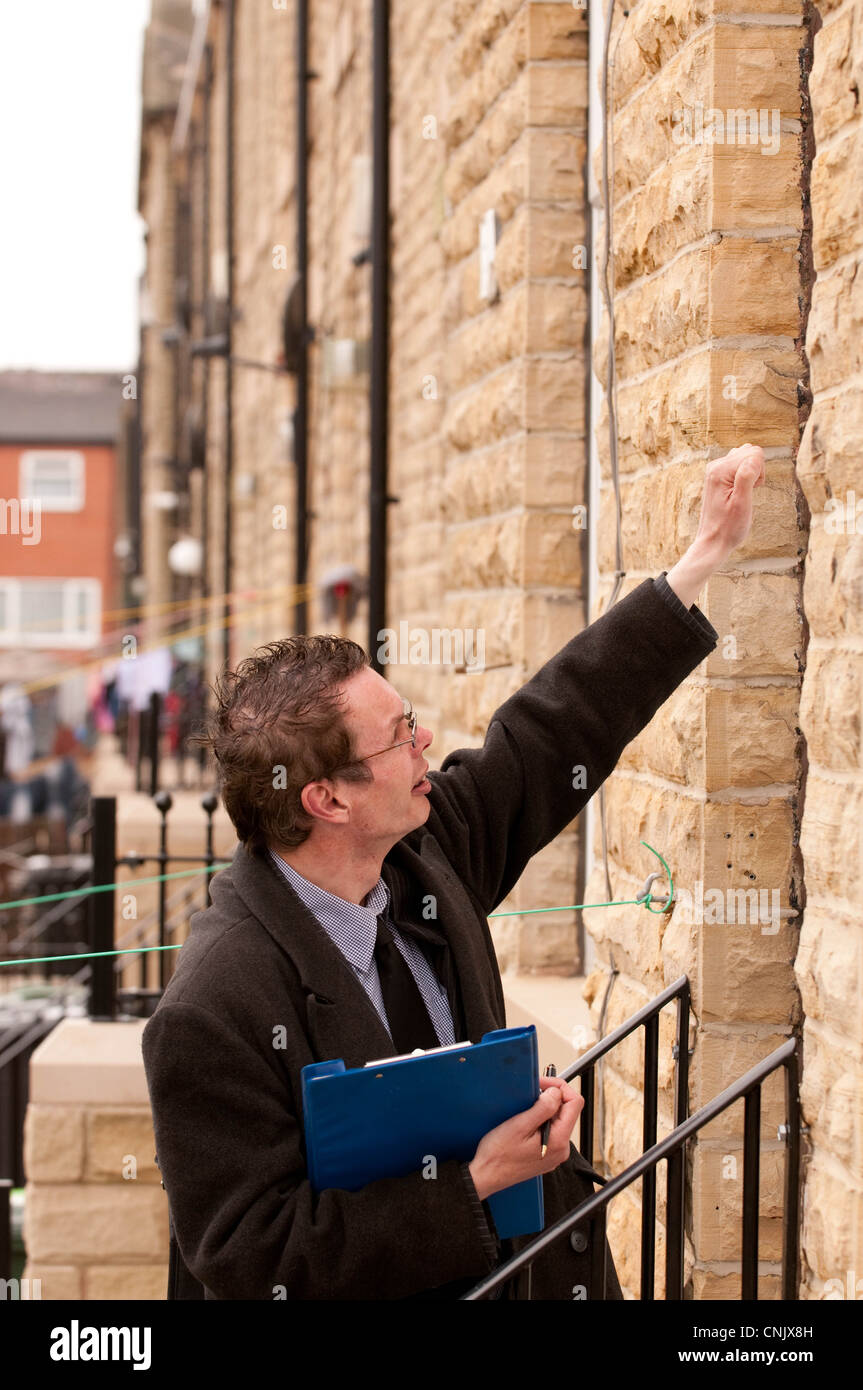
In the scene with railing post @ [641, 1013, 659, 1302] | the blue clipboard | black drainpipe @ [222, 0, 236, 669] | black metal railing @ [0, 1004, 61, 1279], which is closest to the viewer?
the blue clipboard

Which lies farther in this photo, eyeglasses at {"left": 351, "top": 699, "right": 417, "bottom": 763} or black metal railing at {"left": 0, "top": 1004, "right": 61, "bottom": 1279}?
black metal railing at {"left": 0, "top": 1004, "right": 61, "bottom": 1279}

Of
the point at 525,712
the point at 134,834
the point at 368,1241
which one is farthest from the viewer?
the point at 134,834

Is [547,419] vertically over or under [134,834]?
over

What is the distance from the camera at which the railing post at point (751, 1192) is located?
8.14 feet

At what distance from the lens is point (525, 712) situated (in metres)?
2.76

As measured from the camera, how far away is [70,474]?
126 ft

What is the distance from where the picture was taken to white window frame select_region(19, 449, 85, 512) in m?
38.0

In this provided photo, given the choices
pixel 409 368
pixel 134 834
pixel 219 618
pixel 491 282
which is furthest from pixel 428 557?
pixel 219 618

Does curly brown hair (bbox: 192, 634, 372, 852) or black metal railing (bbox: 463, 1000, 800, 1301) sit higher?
curly brown hair (bbox: 192, 634, 372, 852)

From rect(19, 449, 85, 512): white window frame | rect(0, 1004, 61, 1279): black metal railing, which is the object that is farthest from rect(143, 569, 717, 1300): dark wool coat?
rect(19, 449, 85, 512): white window frame

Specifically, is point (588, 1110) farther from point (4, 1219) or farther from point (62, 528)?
point (62, 528)

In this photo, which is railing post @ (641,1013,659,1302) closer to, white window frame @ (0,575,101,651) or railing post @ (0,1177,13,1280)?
railing post @ (0,1177,13,1280)
